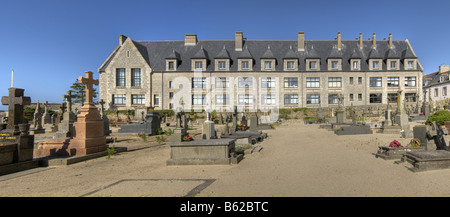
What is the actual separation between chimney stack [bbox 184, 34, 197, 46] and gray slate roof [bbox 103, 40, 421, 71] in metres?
0.73

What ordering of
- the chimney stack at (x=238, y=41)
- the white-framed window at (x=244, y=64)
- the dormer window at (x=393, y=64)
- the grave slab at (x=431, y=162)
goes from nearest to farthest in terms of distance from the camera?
the grave slab at (x=431, y=162)
the dormer window at (x=393, y=64)
the white-framed window at (x=244, y=64)
the chimney stack at (x=238, y=41)

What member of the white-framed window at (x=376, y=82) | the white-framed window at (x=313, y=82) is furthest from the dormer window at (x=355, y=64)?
the white-framed window at (x=313, y=82)

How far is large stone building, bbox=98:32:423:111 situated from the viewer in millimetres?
44062

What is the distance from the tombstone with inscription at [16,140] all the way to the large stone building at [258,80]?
34.7 m

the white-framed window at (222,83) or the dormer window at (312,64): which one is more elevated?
the dormer window at (312,64)

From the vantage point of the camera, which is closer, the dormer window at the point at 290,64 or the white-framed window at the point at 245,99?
the white-framed window at the point at 245,99

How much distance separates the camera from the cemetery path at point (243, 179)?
5.54m

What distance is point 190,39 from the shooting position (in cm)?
4919

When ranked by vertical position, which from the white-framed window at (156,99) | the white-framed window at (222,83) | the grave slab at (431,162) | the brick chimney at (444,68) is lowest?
the grave slab at (431,162)

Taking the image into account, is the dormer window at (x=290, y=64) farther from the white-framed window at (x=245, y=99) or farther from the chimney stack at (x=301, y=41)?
the white-framed window at (x=245, y=99)

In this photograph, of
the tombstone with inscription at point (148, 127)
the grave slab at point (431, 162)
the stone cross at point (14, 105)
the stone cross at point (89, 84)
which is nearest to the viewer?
the grave slab at point (431, 162)

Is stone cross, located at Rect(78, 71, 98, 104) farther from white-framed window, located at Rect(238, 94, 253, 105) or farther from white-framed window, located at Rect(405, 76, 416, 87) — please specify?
white-framed window, located at Rect(405, 76, 416, 87)
